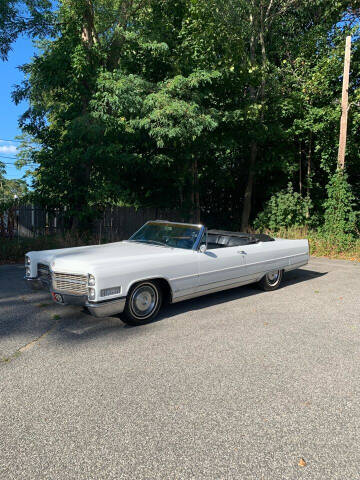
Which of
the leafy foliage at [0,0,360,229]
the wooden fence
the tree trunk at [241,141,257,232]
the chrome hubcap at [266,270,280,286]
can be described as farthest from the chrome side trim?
the tree trunk at [241,141,257,232]

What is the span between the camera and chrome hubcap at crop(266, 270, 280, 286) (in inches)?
263

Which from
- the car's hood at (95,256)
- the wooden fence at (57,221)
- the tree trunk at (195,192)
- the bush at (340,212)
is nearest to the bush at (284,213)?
the bush at (340,212)

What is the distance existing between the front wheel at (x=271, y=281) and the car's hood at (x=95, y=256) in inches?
87.8

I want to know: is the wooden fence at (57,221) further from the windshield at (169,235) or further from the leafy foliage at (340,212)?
the leafy foliage at (340,212)

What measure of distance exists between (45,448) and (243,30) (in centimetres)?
1624

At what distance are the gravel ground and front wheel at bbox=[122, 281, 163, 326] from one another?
164 millimetres

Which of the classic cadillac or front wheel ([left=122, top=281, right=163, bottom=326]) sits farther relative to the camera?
front wheel ([left=122, top=281, right=163, bottom=326])

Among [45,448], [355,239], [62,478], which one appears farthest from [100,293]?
[355,239]

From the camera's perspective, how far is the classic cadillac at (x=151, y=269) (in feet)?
13.8

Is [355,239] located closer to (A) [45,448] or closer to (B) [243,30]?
(B) [243,30]

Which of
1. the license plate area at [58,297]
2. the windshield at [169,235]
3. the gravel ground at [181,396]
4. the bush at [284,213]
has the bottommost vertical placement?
the gravel ground at [181,396]

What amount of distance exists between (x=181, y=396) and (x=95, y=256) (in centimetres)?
233

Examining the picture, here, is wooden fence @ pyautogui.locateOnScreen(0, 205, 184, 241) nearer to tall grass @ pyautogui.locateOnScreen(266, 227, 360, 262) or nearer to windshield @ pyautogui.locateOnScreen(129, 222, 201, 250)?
tall grass @ pyautogui.locateOnScreen(266, 227, 360, 262)

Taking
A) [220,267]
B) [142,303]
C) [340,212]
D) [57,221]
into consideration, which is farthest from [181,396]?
[57,221]
